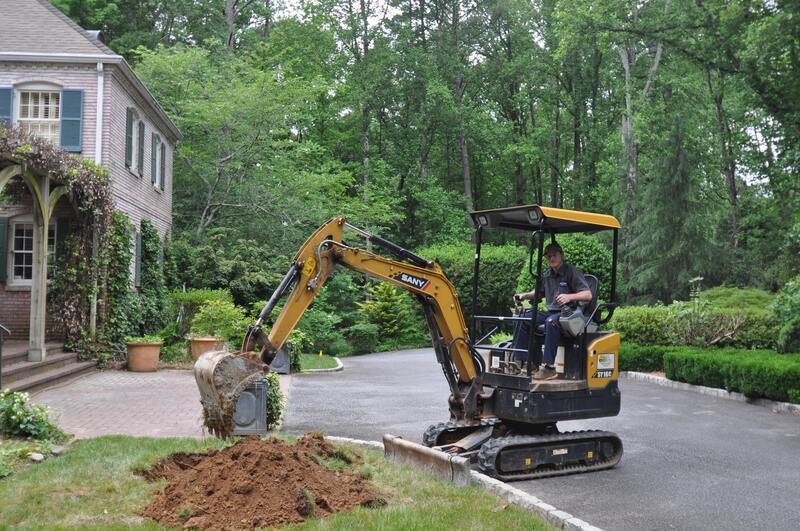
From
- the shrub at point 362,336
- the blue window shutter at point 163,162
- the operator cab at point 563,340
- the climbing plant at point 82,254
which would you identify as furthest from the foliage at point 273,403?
the shrub at point 362,336

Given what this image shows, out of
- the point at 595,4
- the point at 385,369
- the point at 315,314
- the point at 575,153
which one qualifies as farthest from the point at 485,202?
the point at 385,369

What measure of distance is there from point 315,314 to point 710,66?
16.4 metres

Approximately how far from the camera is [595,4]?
27.2 m

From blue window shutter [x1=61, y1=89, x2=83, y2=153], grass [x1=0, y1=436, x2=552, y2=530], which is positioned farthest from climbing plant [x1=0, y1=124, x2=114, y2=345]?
grass [x1=0, y1=436, x2=552, y2=530]

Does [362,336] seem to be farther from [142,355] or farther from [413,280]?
[413,280]

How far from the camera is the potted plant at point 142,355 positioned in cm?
1570

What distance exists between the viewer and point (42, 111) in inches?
691

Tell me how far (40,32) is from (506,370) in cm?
1572

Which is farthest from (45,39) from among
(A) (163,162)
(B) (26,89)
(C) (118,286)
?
(C) (118,286)

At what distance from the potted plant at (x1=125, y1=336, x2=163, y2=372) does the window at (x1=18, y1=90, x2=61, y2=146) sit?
5.42 meters

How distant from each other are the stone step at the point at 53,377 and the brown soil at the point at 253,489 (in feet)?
20.5

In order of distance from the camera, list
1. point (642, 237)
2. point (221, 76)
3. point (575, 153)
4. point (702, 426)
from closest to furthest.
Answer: point (702, 426) → point (642, 237) → point (221, 76) → point (575, 153)

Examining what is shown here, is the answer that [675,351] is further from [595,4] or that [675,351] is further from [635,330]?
[595,4]

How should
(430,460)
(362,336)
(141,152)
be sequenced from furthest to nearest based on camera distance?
(362,336)
(141,152)
(430,460)
